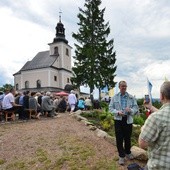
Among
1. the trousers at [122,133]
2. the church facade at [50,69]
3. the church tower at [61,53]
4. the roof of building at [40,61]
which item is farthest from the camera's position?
the church tower at [61,53]

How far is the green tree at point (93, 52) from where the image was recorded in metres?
42.1

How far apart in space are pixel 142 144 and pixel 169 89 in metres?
0.67

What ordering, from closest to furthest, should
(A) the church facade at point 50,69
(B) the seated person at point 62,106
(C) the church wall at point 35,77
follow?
(B) the seated person at point 62,106 < (C) the church wall at point 35,77 < (A) the church facade at point 50,69

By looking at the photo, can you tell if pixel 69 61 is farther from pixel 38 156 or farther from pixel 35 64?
pixel 38 156

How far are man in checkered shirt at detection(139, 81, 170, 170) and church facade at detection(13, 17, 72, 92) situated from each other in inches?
2582

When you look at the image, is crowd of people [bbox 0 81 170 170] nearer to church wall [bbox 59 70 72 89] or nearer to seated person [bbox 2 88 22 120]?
seated person [bbox 2 88 22 120]

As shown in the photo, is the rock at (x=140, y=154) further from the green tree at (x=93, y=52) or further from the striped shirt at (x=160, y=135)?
the green tree at (x=93, y=52)

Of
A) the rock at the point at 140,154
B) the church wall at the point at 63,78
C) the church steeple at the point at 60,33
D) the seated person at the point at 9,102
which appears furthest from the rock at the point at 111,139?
the church steeple at the point at 60,33

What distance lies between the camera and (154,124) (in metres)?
3.35

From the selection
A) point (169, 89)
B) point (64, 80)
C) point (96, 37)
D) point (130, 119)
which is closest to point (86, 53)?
point (96, 37)

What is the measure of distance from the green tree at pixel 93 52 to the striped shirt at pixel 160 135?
37803 millimetres

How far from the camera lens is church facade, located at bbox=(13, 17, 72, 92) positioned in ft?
228

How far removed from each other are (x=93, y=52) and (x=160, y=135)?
3921cm

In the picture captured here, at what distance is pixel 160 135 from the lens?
338 centimetres
